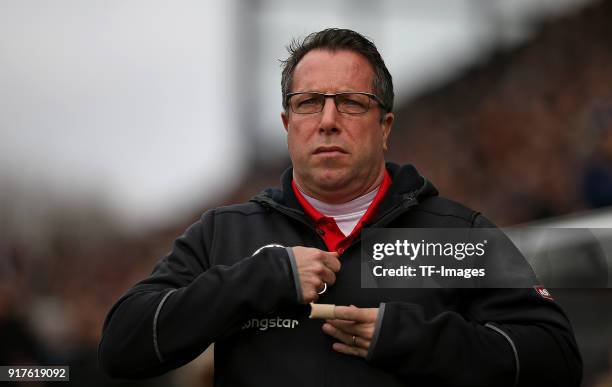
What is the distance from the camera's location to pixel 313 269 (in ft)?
7.82

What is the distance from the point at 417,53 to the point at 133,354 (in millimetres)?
11397

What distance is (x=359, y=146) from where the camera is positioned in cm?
272

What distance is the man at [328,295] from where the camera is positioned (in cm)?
236

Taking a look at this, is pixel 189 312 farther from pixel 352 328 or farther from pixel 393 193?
pixel 393 193

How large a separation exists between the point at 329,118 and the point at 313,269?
1.60 ft

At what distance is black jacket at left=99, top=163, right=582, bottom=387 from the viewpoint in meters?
2.36

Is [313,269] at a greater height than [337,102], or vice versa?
[337,102]

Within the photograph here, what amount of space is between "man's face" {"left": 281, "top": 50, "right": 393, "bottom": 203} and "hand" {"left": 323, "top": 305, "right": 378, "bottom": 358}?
1.56ft

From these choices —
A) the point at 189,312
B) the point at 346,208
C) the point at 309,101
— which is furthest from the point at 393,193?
the point at 189,312

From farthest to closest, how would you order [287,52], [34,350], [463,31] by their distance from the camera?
[463,31], [34,350], [287,52]

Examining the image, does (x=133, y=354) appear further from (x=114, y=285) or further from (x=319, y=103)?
(x=114, y=285)

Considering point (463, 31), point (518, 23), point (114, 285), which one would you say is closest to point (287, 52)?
point (518, 23)

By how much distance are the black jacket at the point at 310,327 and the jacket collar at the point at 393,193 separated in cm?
2

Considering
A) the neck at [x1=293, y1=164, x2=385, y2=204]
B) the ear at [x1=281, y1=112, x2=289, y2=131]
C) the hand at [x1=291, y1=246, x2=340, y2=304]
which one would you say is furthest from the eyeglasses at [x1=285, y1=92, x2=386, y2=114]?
the hand at [x1=291, y1=246, x2=340, y2=304]
